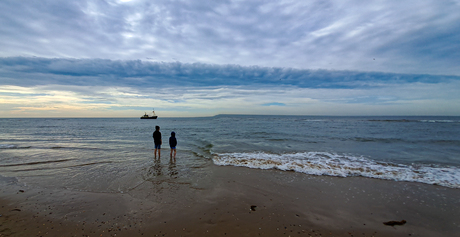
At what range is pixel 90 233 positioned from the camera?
437 centimetres

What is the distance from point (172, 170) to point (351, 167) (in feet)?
30.4

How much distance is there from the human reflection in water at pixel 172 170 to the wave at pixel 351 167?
2.38m

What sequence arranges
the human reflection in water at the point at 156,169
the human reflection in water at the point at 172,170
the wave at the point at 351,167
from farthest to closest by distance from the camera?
the human reflection in water at the point at 156,169 < the human reflection in water at the point at 172,170 < the wave at the point at 351,167

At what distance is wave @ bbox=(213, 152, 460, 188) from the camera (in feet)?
28.2

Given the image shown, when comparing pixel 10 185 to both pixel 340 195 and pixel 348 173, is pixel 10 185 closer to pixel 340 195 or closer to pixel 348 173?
pixel 340 195

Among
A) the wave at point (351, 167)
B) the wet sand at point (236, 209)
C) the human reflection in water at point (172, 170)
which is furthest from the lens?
the human reflection in water at point (172, 170)

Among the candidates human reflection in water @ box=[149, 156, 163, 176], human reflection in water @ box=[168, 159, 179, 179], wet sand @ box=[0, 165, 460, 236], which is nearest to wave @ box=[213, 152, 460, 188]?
wet sand @ box=[0, 165, 460, 236]

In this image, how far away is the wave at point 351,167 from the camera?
8605 mm

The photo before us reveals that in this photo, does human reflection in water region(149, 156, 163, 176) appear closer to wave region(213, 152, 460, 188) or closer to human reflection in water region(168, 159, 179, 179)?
human reflection in water region(168, 159, 179, 179)

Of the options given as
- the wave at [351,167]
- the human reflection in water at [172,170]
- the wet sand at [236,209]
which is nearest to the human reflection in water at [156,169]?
the human reflection in water at [172,170]

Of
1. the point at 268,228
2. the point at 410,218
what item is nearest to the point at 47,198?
the point at 268,228

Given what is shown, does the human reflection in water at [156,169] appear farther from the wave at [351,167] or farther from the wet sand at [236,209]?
the wave at [351,167]

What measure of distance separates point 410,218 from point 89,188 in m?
10.2

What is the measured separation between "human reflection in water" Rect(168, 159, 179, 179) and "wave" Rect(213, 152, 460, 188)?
A: 7.80ft
